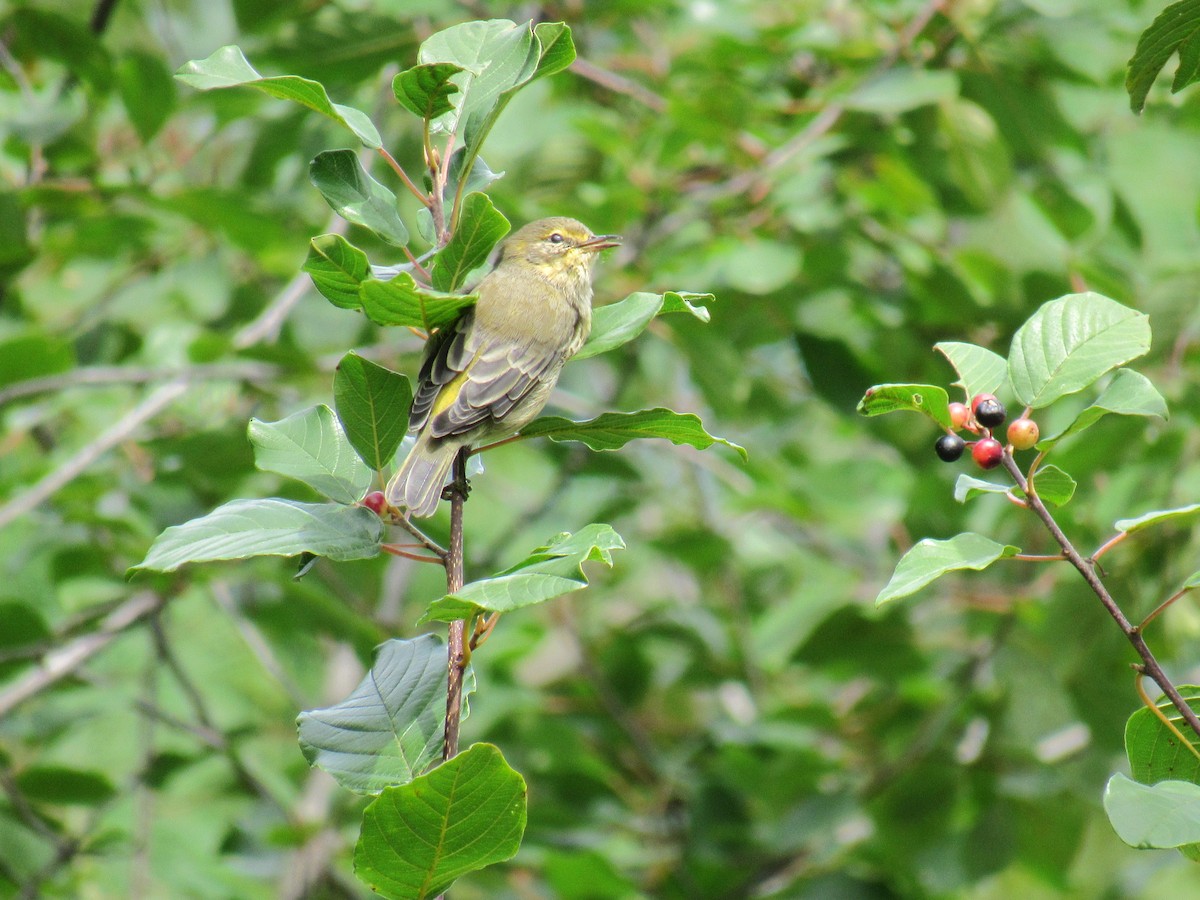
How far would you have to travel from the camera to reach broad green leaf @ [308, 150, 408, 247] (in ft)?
5.53

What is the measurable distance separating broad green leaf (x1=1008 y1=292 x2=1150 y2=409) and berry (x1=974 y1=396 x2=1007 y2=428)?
0.03 meters

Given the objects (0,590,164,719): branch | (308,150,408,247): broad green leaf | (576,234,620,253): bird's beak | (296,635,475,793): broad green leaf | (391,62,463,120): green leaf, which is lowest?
(0,590,164,719): branch

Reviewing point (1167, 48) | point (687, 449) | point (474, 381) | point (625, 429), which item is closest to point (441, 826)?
point (625, 429)

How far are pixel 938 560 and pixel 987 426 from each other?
0.28 metres

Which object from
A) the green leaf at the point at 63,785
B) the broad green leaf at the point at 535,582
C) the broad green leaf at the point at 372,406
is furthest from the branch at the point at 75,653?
the broad green leaf at the point at 535,582

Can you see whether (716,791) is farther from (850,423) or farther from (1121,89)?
(1121,89)

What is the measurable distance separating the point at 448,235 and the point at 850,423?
3558 millimetres

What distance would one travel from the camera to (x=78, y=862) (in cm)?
441

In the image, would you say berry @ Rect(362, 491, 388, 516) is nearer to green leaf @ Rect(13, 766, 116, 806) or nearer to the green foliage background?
the green foliage background

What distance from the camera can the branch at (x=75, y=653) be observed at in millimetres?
3729

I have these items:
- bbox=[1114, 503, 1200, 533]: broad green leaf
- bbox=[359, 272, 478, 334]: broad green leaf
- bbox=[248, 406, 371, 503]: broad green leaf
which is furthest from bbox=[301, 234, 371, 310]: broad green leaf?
bbox=[1114, 503, 1200, 533]: broad green leaf

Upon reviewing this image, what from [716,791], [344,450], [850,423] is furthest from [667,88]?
[344,450]

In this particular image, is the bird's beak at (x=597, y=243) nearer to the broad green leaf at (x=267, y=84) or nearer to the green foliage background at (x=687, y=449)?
the green foliage background at (x=687, y=449)

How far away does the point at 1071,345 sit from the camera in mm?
1717
